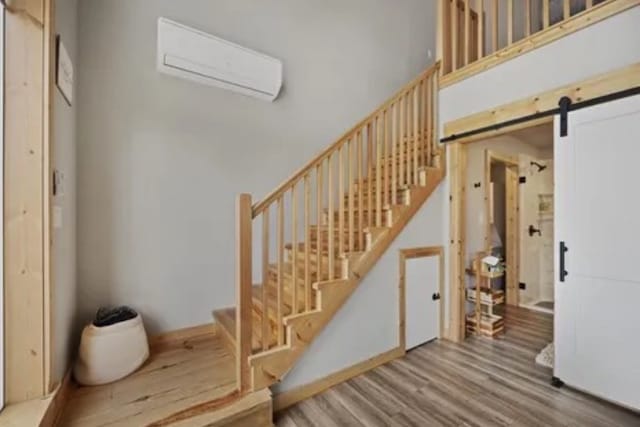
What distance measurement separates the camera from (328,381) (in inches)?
88.2

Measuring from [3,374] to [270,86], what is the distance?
2.66m

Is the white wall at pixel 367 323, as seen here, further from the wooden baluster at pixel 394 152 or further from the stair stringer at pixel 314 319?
the wooden baluster at pixel 394 152

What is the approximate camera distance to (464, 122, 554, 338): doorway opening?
3.63m

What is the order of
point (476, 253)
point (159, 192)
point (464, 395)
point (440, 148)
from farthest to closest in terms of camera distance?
1. point (476, 253)
2. point (440, 148)
3. point (159, 192)
4. point (464, 395)

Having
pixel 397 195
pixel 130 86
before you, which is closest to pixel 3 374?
pixel 130 86

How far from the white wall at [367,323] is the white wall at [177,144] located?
105 centimetres

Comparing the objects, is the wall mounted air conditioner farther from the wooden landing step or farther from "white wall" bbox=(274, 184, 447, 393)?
the wooden landing step

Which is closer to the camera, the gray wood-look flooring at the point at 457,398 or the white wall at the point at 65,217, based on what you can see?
the white wall at the point at 65,217

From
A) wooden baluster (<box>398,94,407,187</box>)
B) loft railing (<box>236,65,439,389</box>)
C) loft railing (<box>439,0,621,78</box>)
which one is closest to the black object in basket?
loft railing (<box>236,65,439,389</box>)

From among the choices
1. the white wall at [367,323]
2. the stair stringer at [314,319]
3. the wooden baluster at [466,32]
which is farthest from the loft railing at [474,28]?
the stair stringer at [314,319]

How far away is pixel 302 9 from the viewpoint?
10.7 feet

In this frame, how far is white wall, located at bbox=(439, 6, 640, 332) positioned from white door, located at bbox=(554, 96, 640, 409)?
33 cm

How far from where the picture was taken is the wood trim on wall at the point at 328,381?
2.03 meters

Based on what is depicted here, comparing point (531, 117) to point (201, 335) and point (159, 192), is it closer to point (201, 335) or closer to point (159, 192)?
point (159, 192)
